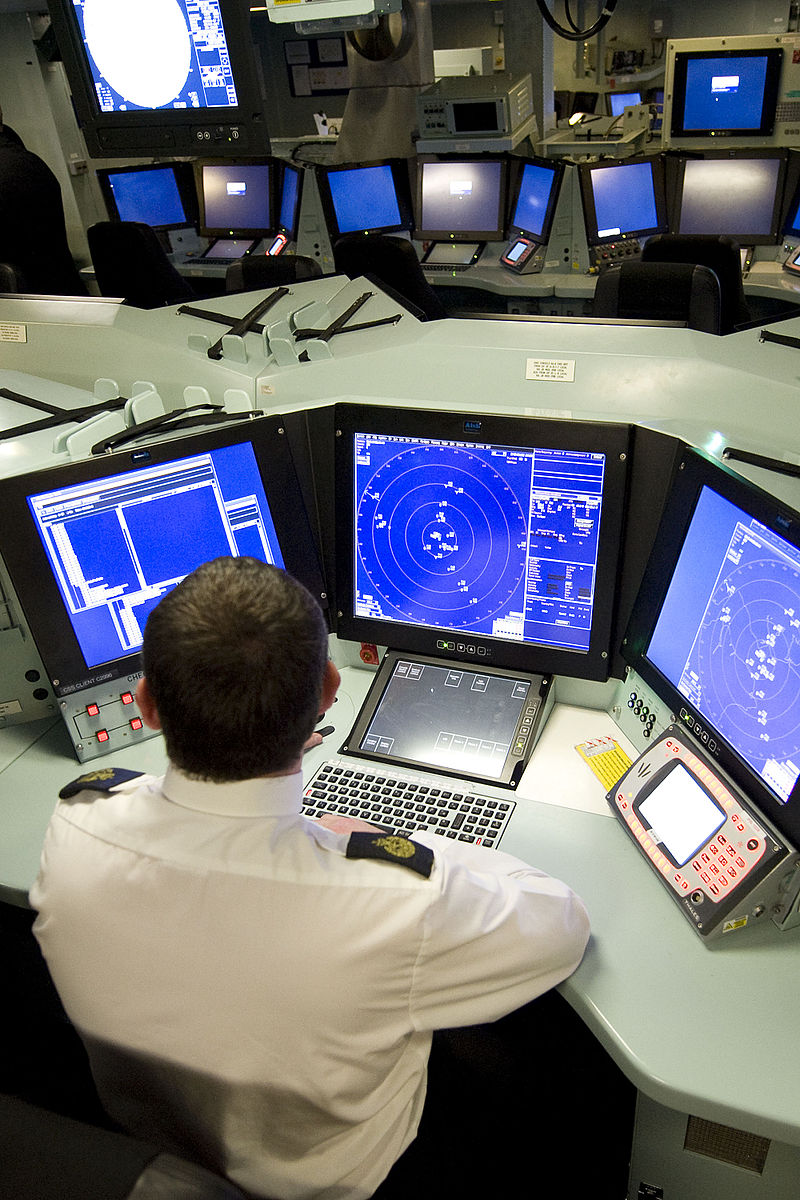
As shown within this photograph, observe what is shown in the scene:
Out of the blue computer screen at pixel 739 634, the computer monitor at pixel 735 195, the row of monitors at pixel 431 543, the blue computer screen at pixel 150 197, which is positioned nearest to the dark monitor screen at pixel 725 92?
the computer monitor at pixel 735 195

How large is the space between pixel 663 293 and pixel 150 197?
12.2 feet

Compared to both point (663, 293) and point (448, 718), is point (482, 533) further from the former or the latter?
point (663, 293)

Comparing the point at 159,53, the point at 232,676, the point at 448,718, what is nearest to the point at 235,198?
the point at 159,53

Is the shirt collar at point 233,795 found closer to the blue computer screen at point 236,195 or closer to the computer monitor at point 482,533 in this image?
the computer monitor at point 482,533

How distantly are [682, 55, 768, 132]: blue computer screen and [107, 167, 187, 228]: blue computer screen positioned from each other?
3.15 m

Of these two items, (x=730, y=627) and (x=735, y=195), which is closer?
(x=730, y=627)

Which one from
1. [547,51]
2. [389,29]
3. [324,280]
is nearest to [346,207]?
[389,29]

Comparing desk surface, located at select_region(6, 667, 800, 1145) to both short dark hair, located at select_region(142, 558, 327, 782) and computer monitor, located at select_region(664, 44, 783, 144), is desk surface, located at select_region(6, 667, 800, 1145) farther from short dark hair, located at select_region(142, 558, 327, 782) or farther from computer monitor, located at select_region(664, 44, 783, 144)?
computer monitor, located at select_region(664, 44, 783, 144)

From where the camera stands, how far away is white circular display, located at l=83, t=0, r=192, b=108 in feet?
Answer: 7.98

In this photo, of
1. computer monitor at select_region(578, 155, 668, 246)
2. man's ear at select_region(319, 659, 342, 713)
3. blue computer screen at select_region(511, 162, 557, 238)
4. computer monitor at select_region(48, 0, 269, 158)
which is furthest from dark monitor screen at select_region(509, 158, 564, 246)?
man's ear at select_region(319, 659, 342, 713)

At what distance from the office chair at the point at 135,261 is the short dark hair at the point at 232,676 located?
4366 mm

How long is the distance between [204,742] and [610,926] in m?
0.59

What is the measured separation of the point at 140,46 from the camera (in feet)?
8.20

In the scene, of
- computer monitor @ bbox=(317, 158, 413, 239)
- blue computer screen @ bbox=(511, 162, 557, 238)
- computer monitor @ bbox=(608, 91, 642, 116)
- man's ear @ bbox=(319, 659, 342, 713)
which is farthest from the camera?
computer monitor @ bbox=(608, 91, 642, 116)
